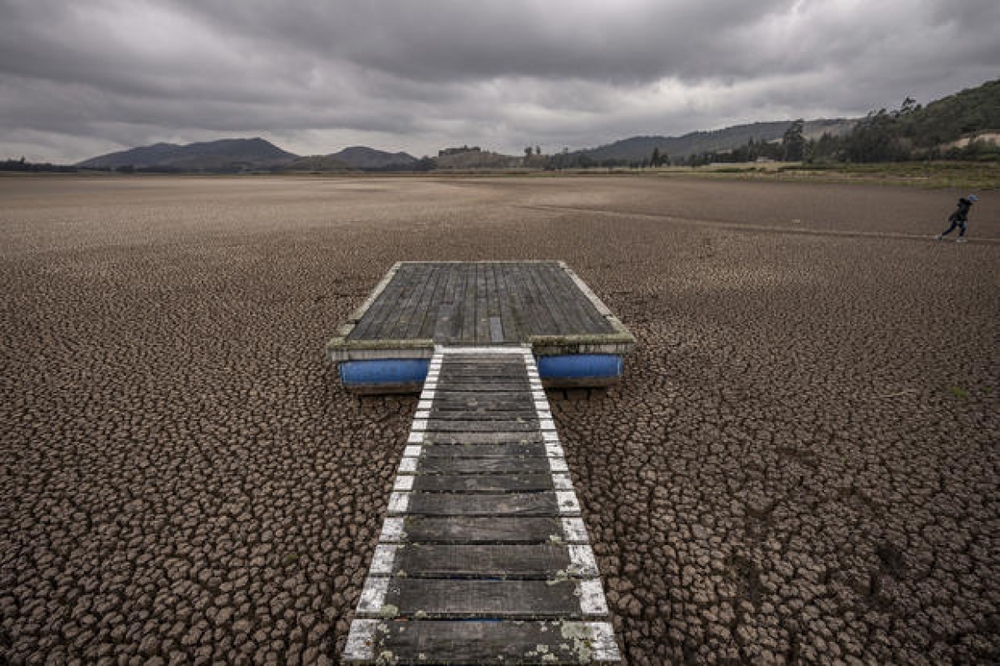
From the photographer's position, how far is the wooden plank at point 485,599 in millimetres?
2617

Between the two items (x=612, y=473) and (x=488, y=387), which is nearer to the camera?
(x=612, y=473)

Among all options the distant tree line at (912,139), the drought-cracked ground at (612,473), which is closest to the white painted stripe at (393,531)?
the drought-cracked ground at (612,473)

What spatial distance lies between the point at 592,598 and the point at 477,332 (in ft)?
15.0

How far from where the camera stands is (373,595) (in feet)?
8.87

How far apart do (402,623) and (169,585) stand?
243cm

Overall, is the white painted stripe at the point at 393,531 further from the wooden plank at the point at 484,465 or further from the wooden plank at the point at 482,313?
the wooden plank at the point at 482,313

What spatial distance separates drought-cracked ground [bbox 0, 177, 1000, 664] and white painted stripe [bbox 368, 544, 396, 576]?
82 centimetres

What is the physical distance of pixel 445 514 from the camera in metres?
3.43

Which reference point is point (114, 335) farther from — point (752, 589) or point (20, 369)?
point (752, 589)

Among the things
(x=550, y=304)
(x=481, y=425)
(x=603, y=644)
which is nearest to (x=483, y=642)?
(x=603, y=644)

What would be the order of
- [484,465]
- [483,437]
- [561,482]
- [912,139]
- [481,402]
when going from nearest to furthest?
[561,482]
[484,465]
[483,437]
[481,402]
[912,139]

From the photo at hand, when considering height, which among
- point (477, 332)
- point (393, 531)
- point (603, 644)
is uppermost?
point (477, 332)

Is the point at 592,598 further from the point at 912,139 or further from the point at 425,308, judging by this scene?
the point at 912,139

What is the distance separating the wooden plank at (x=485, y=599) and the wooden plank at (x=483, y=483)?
35.6 inches
